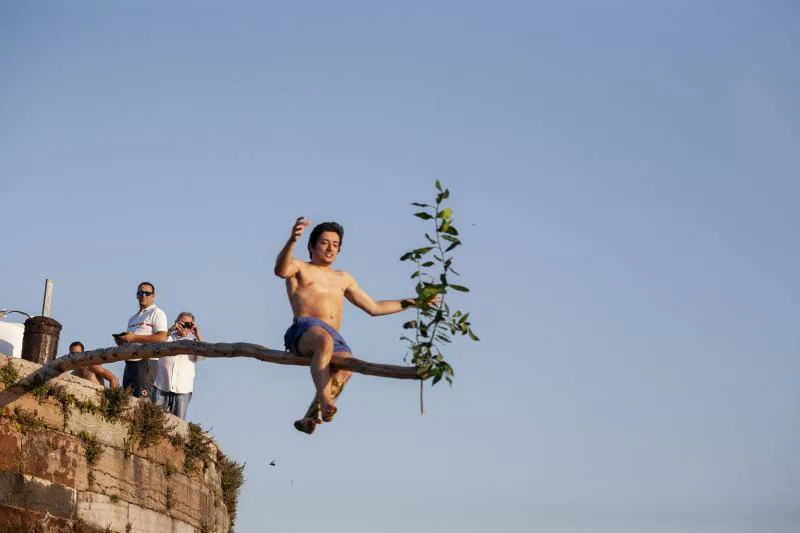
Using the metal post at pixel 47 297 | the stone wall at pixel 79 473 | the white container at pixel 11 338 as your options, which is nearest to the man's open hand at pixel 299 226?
the stone wall at pixel 79 473

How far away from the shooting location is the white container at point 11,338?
49.0 ft

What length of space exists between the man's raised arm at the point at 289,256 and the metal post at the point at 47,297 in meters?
5.12

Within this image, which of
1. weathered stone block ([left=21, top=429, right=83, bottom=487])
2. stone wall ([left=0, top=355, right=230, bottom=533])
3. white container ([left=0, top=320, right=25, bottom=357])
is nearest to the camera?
stone wall ([left=0, top=355, right=230, bottom=533])

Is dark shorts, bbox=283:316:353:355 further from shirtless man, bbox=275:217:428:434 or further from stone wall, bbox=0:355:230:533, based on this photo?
stone wall, bbox=0:355:230:533

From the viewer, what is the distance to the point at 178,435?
43.3 ft

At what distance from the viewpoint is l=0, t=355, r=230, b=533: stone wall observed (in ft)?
36.6

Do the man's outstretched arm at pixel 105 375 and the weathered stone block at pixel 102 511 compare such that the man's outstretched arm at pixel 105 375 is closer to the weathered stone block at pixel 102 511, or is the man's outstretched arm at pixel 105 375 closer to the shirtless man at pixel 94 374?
the shirtless man at pixel 94 374

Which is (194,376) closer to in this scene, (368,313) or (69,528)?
(69,528)

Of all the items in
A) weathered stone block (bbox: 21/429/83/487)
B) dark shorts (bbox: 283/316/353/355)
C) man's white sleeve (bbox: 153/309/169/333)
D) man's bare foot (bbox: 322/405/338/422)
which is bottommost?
man's bare foot (bbox: 322/405/338/422)

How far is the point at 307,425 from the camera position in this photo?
896 centimetres

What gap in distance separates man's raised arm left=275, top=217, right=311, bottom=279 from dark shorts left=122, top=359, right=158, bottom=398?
4229 millimetres

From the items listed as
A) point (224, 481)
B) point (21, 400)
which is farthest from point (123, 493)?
point (224, 481)

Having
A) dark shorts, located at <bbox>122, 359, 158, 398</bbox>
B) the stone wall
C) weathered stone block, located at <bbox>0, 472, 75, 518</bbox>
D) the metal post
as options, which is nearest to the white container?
the metal post

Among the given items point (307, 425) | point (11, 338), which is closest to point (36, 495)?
point (307, 425)
